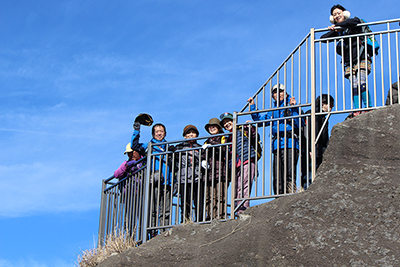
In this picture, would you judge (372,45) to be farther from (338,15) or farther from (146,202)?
(146,202)

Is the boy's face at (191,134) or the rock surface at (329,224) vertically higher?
the boy's face at (191,134)

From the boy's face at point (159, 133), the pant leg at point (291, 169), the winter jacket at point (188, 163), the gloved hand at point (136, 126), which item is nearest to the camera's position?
the pant leg at point (291, 169)

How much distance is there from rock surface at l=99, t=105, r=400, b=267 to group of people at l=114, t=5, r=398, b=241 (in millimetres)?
753

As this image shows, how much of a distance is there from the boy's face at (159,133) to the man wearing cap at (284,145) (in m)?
2.32

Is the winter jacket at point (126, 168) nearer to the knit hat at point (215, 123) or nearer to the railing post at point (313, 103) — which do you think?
the knit hat at point (215, 123)

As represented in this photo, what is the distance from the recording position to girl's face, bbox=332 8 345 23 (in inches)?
397

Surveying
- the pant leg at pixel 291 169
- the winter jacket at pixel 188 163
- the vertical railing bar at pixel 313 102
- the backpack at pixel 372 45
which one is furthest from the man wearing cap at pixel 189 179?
the backpack at pixel 372 45

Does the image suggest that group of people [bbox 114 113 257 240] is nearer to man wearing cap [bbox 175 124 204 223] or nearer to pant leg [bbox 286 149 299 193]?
man wearing cap [bbox 175 124 204 223]

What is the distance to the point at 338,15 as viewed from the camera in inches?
398

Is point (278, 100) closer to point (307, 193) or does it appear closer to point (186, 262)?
point (307, 193)

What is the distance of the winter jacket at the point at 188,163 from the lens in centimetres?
998

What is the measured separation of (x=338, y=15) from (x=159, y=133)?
3922 millimetres

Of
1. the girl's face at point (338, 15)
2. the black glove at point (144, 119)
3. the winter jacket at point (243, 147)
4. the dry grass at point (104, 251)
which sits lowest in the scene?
the dry grass at point (104, 251)

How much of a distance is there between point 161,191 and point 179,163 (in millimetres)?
735
